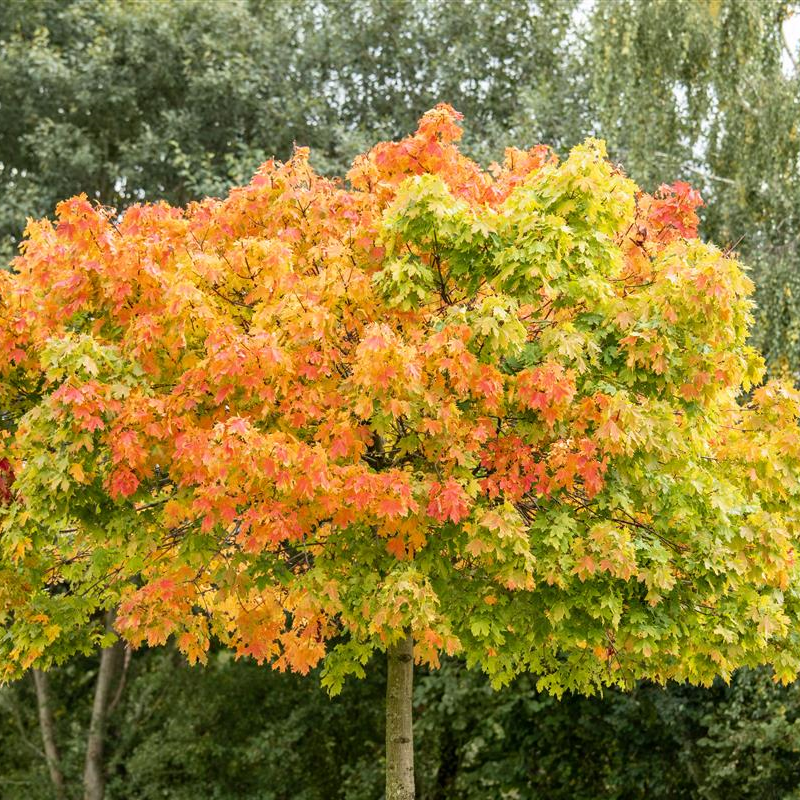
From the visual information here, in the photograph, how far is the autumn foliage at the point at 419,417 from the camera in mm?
6547

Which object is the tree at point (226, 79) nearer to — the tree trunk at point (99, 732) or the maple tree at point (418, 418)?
the tree trunk at point (99, 732)

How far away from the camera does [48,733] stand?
16000 millimetres

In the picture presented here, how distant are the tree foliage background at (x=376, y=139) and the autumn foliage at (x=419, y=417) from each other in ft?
17.7

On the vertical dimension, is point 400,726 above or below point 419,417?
below

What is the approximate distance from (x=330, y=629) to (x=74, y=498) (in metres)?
2.12

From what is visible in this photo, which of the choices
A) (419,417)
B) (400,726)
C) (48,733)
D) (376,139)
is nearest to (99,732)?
(48,733)

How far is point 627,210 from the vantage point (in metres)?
7.12

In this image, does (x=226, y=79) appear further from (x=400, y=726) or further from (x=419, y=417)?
(x=400, y=726)

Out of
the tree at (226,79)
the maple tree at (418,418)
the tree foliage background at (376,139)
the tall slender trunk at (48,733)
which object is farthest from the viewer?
the tall slender trunk at (48,733)

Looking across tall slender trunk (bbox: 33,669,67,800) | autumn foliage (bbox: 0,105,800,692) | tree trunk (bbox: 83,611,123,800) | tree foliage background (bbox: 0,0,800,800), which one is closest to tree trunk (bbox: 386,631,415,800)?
autumn foliage (bbox: 0,105,800,692)

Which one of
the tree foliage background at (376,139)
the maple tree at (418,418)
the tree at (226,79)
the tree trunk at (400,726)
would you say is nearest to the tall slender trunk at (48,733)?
the tree foliage background at (376,139)

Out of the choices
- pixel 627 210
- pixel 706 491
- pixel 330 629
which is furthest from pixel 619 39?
pixel 330 629

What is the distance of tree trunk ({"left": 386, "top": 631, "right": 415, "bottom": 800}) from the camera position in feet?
27.6

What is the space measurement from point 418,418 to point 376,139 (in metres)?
8.76
